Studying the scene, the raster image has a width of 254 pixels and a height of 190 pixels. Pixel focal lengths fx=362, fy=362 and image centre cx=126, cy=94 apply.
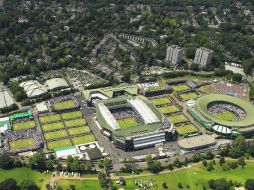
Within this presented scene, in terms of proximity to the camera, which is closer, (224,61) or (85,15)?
(224,61)

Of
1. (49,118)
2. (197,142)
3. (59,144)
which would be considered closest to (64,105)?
(49,118)

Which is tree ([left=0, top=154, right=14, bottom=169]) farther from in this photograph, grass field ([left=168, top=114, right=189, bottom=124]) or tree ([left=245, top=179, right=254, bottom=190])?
tree ([left=245, top=179, right=254, bottom=190])

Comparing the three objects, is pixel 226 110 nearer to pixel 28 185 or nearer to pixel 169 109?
pixel 169 109

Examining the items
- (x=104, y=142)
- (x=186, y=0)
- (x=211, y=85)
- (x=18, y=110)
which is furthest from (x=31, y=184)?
(x=186, y=0)

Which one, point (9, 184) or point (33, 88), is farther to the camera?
point (33, 88)

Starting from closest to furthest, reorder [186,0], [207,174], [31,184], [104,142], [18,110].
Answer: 1. [31,184]
2. [207,174]
3. [104,142]
4. [18,110]
5. [186,0]

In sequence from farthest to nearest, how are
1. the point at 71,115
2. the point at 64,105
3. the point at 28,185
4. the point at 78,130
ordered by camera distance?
1. the point at 64,105
2. the point at 71,115
3. the point at 78,130
4. the point at 28,185

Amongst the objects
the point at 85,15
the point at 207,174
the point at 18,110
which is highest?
the point at 85,15

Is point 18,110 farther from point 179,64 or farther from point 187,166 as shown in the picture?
point 179,64
